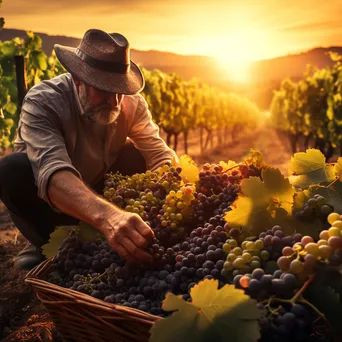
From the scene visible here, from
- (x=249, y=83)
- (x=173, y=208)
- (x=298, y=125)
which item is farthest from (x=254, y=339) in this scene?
(x=249, y=83)

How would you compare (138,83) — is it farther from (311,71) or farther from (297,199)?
(311,71)

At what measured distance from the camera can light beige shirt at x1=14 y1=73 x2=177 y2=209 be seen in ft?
8.93

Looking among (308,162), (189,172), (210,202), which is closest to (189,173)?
(189,172)

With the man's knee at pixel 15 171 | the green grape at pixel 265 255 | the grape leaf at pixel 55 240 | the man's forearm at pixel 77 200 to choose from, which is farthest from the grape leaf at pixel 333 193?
the man's knee at pixel 15 171

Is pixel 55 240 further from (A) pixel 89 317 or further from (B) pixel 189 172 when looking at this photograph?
(B) pixel 189 172

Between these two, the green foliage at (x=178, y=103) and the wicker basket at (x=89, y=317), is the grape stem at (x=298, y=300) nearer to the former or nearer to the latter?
the wicker basket at (x=89, y=317)

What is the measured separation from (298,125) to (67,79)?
1367 cm

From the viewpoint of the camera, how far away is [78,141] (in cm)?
346

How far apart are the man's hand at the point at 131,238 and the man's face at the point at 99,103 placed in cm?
127

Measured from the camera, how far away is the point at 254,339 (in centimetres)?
129

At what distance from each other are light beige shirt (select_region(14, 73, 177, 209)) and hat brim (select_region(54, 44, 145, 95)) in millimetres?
309

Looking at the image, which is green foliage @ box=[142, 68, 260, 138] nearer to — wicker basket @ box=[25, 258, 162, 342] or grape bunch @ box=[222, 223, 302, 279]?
wicker basket @ box=[25, 258, 162, 342]

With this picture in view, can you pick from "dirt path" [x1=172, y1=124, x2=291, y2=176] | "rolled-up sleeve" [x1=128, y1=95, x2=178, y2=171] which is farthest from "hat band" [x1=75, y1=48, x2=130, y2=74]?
"dirt path" [x1=172, y1=124, x2=291, y2=176]

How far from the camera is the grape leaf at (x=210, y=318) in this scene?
133 centimetres
